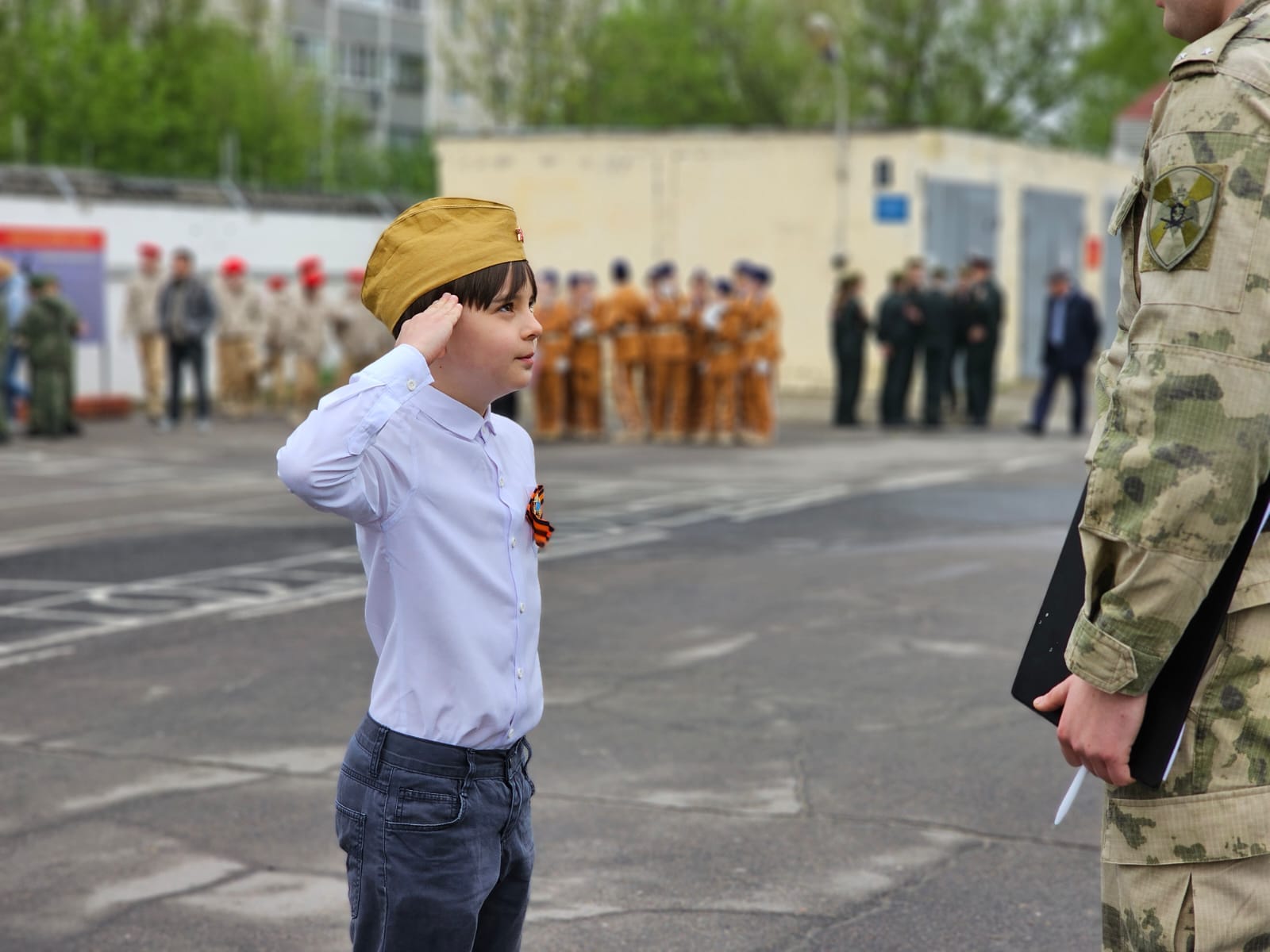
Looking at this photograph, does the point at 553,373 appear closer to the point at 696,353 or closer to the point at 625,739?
the point at 696,353

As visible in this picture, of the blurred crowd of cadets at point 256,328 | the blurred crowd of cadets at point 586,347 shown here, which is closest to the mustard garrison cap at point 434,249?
the blurred crowd of cadets at point 586,347

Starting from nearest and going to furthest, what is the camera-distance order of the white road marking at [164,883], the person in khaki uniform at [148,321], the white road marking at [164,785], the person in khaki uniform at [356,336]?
the white road marking at [164,883] → the white road marking at [164,785] → the person in khaki uniform at [356,336] → the person in khaki uniform at [148,321]

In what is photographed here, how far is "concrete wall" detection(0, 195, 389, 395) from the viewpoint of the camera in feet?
80.3

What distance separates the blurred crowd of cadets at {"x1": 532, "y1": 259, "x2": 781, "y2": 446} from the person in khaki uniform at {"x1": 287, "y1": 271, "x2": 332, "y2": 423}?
3.53 m

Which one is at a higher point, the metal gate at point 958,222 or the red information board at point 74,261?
the metal gate at point 958,222

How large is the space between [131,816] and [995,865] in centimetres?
257

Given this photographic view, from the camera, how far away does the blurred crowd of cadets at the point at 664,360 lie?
20.7 metres

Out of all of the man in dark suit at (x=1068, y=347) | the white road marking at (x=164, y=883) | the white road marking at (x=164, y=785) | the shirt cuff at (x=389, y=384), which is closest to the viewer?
the shirt cuff at (x=389, y=384)

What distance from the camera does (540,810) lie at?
18.0 ft

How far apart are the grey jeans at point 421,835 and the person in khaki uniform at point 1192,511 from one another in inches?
36.5

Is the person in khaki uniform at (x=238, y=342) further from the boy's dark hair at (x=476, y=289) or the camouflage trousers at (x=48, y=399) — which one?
the boy's dark hair at (x=476, y=289)

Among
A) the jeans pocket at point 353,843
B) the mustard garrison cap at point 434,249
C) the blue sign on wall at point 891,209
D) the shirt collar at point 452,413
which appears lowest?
the jeans pocket at point 353,843

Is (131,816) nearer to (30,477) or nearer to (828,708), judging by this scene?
(828,708)

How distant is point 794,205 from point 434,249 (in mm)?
26086
